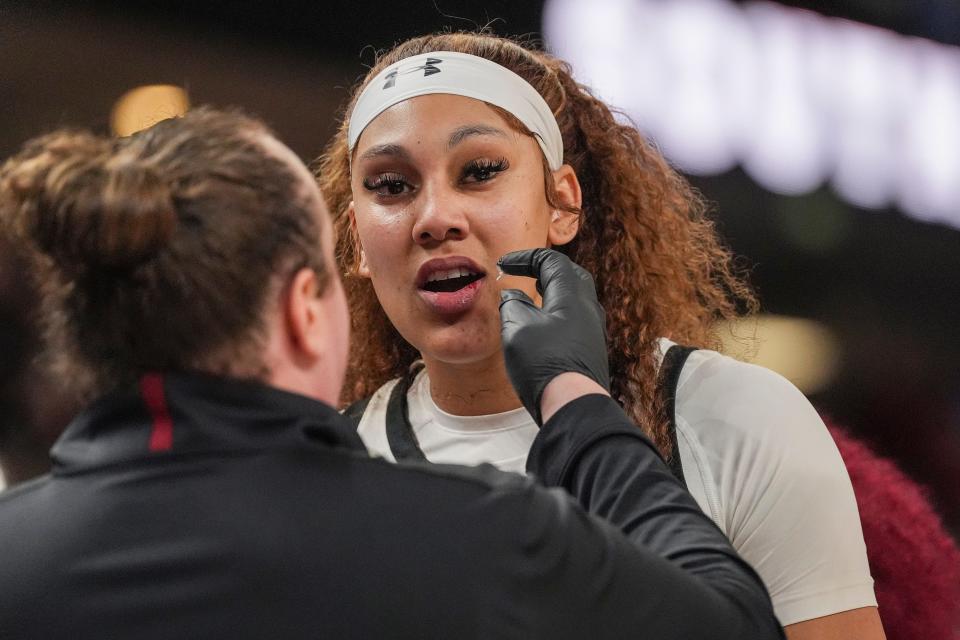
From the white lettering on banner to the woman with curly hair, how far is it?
4.51 feet

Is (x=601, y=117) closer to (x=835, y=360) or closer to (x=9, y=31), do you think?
(x=9, y=31)

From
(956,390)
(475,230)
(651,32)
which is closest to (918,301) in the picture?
(956,390)

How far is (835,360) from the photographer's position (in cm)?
415

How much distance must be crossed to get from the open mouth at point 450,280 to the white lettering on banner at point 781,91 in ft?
5.44

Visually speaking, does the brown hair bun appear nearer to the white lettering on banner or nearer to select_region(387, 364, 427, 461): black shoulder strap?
select_region(387, 364, 427, 461): black shoulder strap

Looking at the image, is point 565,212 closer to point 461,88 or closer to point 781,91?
point 461,88

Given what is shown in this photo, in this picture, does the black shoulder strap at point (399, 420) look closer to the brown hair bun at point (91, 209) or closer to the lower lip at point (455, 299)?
the lower lip at point (455, 299)

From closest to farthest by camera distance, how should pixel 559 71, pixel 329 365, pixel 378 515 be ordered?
1. pixel 378 515
2. pixel 329 365
3. pixel 559 71

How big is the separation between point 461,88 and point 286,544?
0.92 meters

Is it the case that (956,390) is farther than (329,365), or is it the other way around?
(956,390)

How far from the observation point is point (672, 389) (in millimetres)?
1448

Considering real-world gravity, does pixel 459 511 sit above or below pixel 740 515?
above

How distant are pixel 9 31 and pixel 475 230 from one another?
1456 mm

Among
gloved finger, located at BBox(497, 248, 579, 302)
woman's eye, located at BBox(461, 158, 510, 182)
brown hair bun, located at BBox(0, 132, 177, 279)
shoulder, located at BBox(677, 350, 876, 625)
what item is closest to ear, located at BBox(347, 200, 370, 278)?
woman's eye, located at BBox(461, 158, 510, 182)
